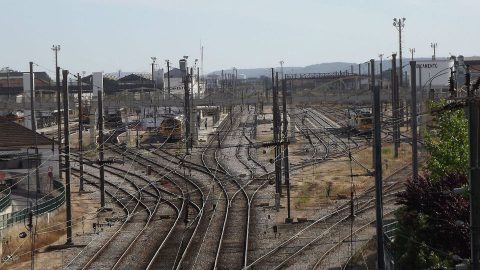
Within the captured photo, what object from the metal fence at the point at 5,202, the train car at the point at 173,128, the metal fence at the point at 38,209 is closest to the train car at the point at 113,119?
the train car at the point at 173,128

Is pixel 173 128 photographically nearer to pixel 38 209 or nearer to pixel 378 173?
pixel 38 209

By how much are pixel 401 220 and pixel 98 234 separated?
9.19 meters

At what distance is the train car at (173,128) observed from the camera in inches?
1825

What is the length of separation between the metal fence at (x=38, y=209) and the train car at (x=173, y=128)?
1715 cm

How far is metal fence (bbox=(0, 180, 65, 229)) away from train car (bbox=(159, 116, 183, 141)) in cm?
1715

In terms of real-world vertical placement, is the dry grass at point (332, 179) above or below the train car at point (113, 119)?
below

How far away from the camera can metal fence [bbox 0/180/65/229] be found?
2138 centimetres

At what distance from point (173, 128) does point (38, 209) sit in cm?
2255

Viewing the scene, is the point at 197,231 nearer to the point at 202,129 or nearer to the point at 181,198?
the point at 181,198

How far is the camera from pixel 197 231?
21672 millimetres

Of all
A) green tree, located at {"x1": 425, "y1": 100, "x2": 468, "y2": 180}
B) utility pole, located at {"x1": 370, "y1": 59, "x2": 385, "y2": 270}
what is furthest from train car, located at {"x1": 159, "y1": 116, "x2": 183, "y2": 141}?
utility pole, located at {"x1": 370, "y1": 59, "x2": 385, "y2": 270}

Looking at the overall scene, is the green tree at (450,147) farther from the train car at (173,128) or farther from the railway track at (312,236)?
the train car at (173,128)

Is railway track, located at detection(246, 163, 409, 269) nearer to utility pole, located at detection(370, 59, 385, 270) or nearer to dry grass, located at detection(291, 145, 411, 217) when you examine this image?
dry grass, located at detection(291, 145, 411, 217)

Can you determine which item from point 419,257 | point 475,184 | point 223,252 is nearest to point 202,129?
point 223,252
